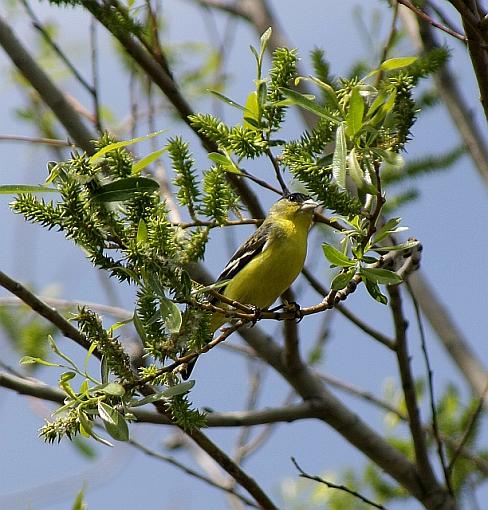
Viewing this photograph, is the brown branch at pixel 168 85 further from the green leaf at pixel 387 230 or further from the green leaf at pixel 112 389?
the green leaf at pixel 112 389

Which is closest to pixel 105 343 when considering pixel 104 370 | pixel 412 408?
pixel 104 370

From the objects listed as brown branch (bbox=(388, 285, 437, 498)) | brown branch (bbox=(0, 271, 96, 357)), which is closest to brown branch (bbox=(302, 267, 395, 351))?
brown branch (bbox=(388, 285, 437, 498))

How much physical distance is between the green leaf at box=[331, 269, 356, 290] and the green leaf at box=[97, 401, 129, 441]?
0.58m

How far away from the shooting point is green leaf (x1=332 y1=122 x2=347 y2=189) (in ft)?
5.85

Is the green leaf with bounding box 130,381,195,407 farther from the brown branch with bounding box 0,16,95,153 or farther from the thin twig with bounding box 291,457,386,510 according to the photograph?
the brown branch with bounding box 0,16,95,153

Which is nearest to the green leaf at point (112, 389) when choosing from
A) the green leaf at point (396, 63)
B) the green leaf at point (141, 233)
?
the green leaf at point (141, 233)

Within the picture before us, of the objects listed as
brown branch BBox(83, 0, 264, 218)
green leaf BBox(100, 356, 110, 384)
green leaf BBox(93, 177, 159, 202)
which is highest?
brown branch BBox(83, 0, 264, 218)

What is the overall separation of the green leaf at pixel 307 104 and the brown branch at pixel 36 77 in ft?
7.87

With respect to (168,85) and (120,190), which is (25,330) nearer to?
(168,85)

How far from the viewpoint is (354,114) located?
1.85 m

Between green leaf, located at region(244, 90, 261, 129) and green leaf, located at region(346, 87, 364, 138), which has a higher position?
green leaf, located at region(244, 90, 261, 129)

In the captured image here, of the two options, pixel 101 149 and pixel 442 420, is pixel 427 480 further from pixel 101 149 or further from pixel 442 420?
pixel 101 149

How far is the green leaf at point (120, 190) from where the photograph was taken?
189 cm

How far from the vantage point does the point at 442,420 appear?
16.7 feet
